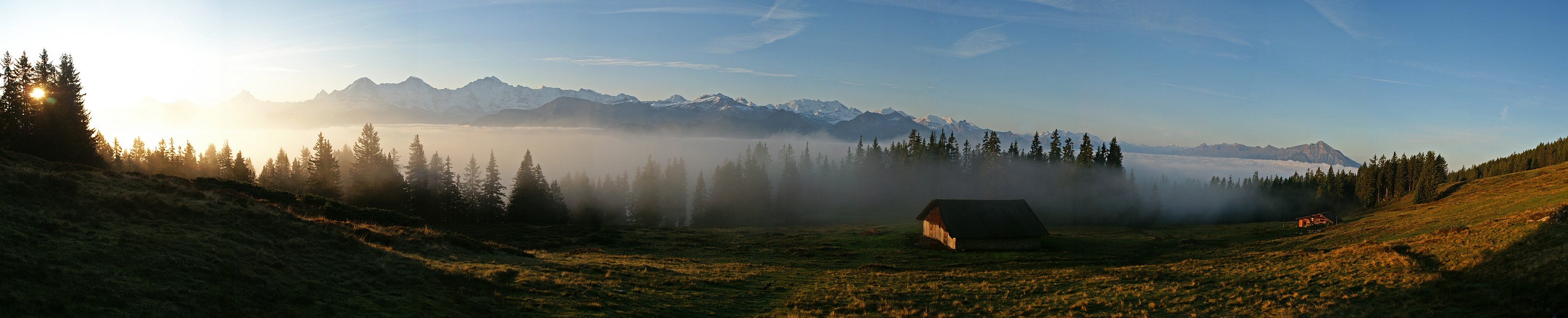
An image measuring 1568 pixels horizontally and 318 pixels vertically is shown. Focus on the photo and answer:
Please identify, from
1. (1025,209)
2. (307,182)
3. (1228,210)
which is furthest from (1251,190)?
(307,182)

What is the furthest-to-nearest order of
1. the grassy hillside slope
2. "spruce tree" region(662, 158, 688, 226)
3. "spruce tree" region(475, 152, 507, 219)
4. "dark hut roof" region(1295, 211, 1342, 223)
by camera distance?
"spruce tree" region(662, 158, 688, 226), "spruce tree" region(475, 152, 507, 219), "dark hut roof" region(1295, 211, 1342, 223), the grassy hillside slope

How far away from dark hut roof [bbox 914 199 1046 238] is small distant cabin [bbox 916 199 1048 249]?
49 mm

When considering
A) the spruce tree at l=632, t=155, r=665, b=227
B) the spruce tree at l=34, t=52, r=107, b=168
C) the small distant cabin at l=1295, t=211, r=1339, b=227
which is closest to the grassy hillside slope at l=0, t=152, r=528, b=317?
the spruce tree at l=34, t=52, r=107, b=168

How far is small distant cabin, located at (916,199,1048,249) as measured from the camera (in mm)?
57000

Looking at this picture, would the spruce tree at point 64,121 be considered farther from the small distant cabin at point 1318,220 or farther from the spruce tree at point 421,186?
the small distant cabin at point 1318,220

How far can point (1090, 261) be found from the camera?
48.5 metres

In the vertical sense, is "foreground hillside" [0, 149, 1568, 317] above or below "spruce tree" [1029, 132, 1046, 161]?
below

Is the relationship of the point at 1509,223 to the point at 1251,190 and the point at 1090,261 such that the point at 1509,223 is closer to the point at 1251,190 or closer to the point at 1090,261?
the point at 1090,261

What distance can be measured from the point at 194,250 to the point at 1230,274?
4781cm

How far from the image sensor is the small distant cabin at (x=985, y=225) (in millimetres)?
57000

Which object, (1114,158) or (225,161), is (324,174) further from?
(1114,158)

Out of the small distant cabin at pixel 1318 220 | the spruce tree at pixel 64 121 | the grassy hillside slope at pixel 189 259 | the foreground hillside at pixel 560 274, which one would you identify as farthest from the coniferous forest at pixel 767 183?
the grassy hillside slope at pixel 189 259

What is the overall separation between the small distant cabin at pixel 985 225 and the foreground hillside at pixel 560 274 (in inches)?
394

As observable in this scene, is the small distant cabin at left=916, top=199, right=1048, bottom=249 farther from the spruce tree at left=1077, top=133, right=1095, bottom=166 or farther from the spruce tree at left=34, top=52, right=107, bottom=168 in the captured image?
the spruce tree at left=34, top=52, right=107, bottom=168
